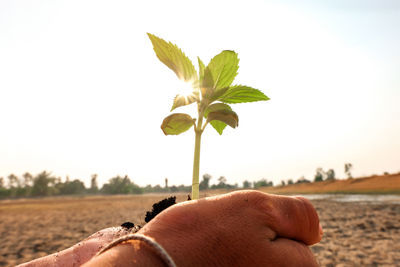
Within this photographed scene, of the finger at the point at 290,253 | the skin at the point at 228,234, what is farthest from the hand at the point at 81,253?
the finger at the point at 290,253

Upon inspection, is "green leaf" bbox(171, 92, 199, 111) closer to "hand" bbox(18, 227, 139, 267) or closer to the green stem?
the green stem

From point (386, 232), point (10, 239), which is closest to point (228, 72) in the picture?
point (386, 232)

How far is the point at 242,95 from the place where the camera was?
0.95 metres

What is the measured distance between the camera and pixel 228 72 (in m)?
0.92

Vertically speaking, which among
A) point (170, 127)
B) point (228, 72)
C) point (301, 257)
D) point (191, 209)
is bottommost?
point (301, 257)

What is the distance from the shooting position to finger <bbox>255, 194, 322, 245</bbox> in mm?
721

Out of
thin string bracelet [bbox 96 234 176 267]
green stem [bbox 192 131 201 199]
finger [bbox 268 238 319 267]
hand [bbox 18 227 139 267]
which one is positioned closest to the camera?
thin string bracelet [bbox 96 234 176 267]

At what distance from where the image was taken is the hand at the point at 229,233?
0.61 m

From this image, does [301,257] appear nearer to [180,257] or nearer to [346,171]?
[180,257]

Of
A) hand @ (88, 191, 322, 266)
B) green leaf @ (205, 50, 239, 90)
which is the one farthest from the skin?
green leaf @ (205, 50, 239, 90)

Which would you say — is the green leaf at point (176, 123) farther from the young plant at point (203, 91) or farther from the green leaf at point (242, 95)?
the green leaf at point (242, 95)

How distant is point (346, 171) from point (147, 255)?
45.6 m

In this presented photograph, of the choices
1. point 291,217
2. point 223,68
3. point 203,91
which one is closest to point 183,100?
point 203,91

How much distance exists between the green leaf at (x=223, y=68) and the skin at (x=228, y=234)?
0.38 metres
